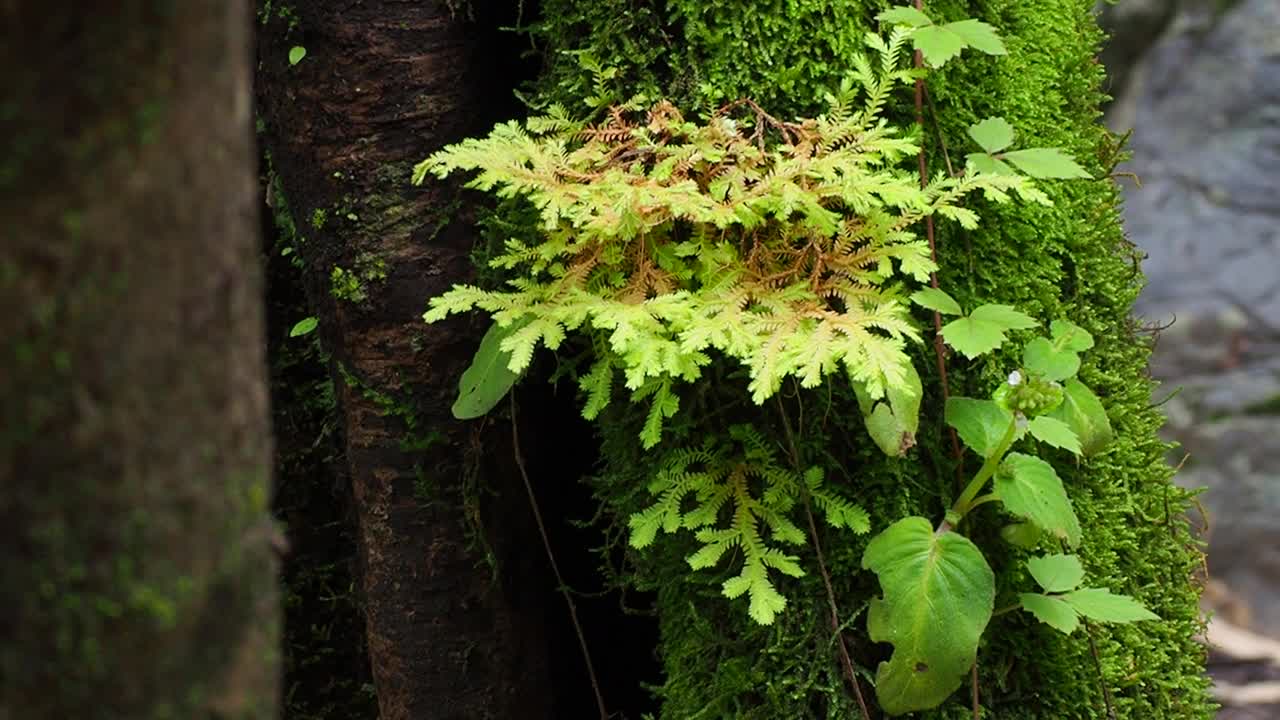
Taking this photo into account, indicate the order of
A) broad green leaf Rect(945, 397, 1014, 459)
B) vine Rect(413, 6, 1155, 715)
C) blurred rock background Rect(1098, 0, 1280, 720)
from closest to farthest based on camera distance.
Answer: vine Rect(413, 6, 1155, 715) → broad green leaf Rect(945, 397, 1014, 459) → blurred rock background Rect(1098, 0, 1280, 720)

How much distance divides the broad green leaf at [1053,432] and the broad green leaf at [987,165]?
40cm

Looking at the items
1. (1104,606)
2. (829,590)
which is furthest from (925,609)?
(1104,606)

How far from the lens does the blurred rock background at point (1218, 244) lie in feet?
19.6

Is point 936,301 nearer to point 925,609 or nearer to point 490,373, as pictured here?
point 925,609

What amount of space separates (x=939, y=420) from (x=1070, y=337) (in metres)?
0.25

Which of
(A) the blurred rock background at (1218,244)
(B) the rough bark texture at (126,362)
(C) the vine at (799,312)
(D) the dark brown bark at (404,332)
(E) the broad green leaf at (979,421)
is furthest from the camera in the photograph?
(A) the blurred rock background at (1218,244)

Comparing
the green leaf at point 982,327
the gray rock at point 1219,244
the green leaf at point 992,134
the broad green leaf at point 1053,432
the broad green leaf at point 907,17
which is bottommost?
the gray rock at point 1219,244

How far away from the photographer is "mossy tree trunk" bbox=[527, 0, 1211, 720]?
6.48 ft

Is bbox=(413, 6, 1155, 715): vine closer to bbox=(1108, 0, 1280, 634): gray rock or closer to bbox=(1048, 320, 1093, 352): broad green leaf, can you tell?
bbox=(1048, 320, 1093, 352): broad green leaf

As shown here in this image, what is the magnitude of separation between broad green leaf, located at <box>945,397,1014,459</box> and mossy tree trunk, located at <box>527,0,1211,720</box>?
7 cm

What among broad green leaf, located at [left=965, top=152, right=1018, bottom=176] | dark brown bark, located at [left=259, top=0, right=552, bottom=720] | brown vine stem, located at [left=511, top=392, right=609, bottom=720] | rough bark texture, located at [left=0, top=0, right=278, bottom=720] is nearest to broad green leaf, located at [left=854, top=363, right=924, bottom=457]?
broad green leaf, located at [left=965, top=152, right=1018, bottom=176]

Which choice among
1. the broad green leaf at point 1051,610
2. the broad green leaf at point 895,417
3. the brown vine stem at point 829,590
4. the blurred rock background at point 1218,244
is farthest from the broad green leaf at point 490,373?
the blurred rock background at point 1218,244

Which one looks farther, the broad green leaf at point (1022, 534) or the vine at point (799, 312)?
the broad green leaf at point (1022, 534)

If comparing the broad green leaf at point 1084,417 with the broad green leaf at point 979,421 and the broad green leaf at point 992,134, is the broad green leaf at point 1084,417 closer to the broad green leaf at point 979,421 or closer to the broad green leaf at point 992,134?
the broad green leaf at point 979,421
